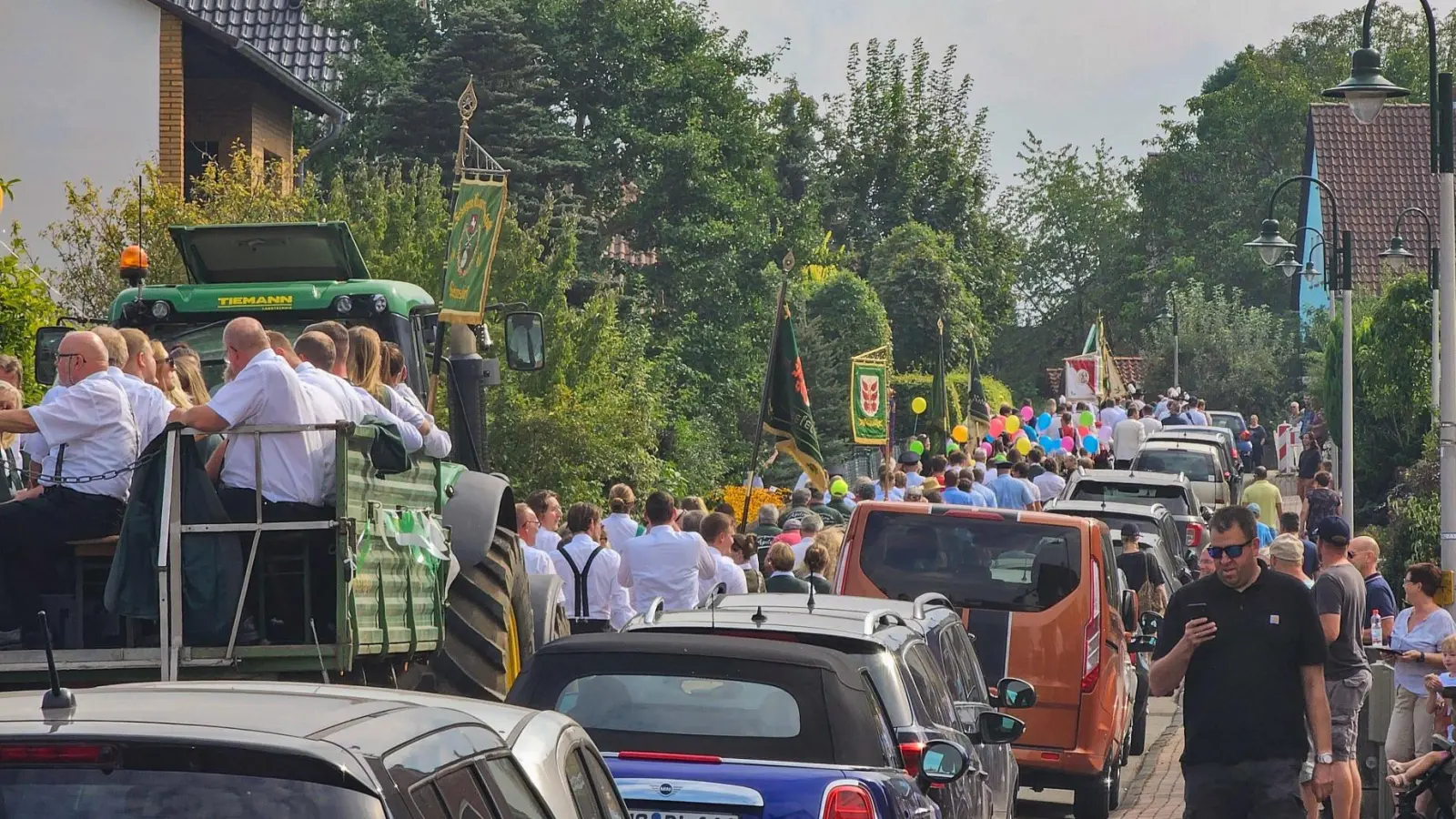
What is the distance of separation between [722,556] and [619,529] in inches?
37.5

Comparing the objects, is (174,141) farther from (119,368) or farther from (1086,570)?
(119,368)

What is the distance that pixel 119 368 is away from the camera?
8.33 metres

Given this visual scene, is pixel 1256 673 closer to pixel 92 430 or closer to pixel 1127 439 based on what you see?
pixel 92 430

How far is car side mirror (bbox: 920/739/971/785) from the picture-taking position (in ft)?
22.9

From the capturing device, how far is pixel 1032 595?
1267cm

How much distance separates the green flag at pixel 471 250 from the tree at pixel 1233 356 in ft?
191

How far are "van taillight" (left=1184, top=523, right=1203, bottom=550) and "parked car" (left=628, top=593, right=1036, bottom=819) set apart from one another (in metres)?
14.6

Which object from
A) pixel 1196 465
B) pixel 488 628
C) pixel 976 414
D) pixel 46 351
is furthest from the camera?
pixel 976 414

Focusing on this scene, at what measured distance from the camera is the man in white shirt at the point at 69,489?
804 centimetres

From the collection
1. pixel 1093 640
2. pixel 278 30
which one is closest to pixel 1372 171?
pixel 278 30

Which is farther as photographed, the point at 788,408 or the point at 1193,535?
the point at 1193,535

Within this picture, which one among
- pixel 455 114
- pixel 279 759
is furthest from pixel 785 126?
pixel 279 759

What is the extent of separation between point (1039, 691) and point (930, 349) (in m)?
45.6

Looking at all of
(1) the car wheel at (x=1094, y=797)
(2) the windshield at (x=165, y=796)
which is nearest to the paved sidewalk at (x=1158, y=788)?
(1) the car wheel at (x=1094, y=797)
